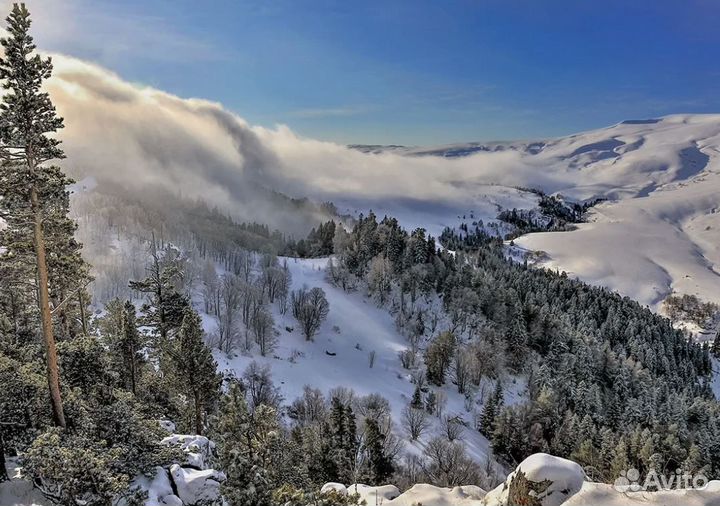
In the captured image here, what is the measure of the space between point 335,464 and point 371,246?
10476 centimetres

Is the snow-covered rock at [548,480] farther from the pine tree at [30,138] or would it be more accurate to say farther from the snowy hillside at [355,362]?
the snowy hillside at [355,362]

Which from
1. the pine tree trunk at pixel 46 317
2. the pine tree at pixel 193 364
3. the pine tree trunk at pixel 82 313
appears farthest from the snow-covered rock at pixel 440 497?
the pine tree trunk at pixel 82 313

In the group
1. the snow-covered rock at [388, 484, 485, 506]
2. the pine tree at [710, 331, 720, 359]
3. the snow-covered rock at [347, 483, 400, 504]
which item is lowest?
the pine tree at [710, 331, 720, 359]

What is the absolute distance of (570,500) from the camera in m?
14.6

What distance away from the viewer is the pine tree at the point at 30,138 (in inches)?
684

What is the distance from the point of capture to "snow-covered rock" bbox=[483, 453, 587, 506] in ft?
50.3

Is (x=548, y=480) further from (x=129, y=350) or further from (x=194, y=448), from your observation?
(x=129, y=350)

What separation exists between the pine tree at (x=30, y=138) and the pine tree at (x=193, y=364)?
1459cm

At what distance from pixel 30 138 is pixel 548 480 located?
23.8 metres

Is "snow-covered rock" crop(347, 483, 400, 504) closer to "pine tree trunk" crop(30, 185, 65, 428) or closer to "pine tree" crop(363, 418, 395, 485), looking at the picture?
"pine tree trunk" crop(30, 185, 65, 428)

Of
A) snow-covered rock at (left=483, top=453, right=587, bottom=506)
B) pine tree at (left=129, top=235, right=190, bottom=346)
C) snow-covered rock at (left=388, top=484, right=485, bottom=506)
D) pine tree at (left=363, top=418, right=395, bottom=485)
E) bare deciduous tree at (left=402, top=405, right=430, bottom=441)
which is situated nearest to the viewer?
snow-covered rock at (left=483, top=453, right=587, bottom=506)

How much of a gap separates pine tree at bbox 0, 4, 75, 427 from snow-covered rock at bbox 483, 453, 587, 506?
19.2m

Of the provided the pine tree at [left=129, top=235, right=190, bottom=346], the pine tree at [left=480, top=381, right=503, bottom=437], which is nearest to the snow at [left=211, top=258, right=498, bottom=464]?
the pine tree at [left=480, top=381, right=503, bottom=437]

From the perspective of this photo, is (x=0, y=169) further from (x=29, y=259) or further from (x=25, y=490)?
(x=25, y=490)
